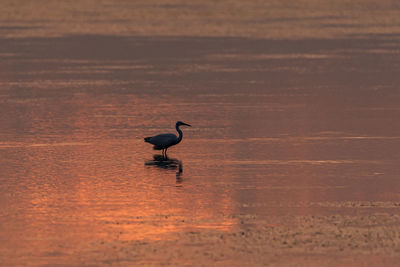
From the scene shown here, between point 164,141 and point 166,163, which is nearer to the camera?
point 166,163

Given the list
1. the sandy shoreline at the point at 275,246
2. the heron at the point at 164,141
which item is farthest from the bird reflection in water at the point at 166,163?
the sandy shoreline at the point at 275,246

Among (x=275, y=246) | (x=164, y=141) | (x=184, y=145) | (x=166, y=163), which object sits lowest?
(x=275, y=246)

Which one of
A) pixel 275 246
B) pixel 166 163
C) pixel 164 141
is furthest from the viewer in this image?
pixel 164 141

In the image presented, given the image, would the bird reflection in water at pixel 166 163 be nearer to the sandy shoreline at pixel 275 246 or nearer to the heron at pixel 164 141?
the heron at pixel 164 141

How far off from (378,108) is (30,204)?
16.1m

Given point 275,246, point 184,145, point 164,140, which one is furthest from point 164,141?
point 275,246

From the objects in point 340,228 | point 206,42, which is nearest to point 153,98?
point 340,228

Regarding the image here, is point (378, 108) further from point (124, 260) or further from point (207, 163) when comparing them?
point (124, 260)

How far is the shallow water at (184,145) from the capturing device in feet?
56.9

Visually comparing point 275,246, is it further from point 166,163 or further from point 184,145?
point 184,145

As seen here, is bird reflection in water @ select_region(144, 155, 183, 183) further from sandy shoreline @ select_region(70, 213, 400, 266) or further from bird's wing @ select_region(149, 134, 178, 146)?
sandy shoreline @ select_region(70, 213, 400, 266)

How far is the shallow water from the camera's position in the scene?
1734cm

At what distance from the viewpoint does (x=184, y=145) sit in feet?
84.4

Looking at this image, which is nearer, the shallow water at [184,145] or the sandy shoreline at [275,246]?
the sandy shoreline at [275,246]
